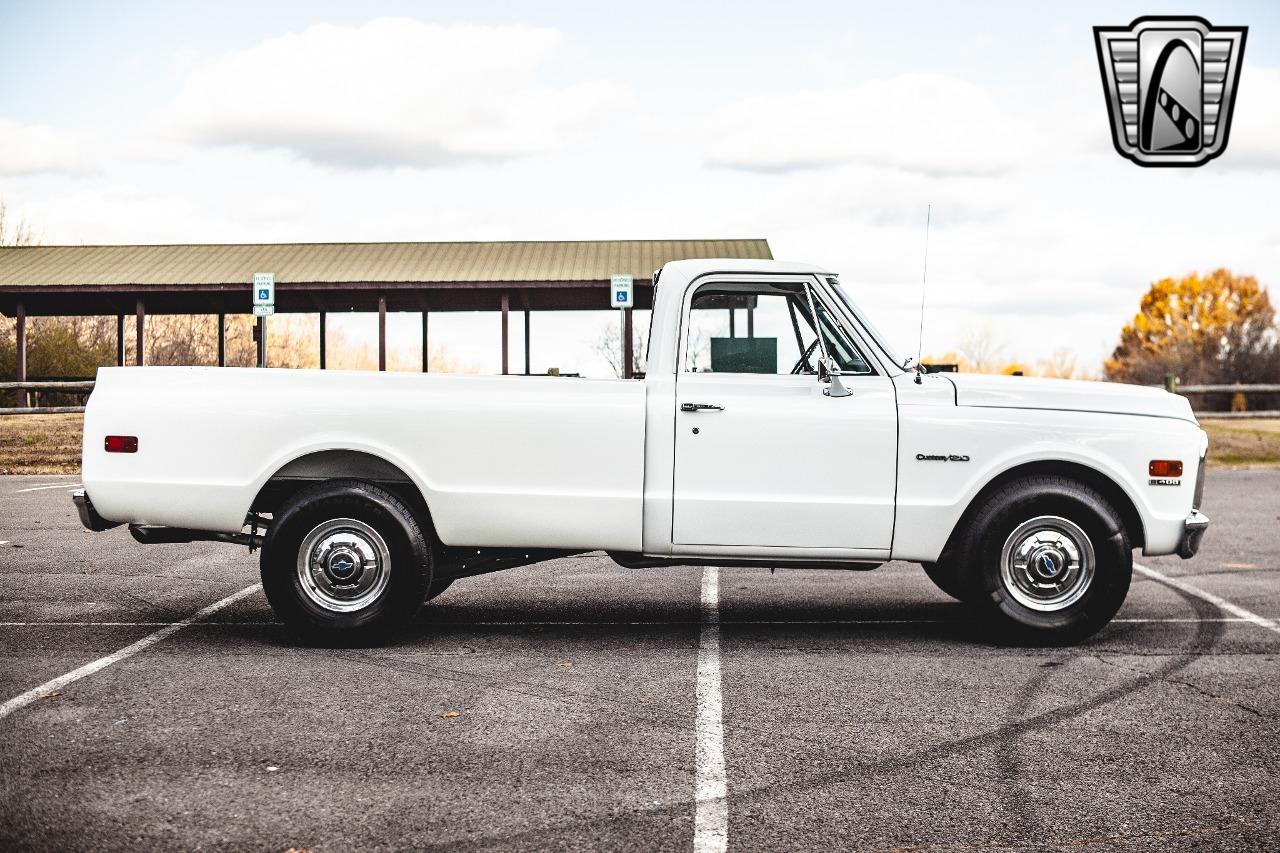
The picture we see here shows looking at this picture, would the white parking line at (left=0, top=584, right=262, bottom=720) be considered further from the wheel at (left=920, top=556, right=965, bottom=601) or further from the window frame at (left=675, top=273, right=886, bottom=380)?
the wheel at (left=920, top=556, right=965, bottom=601)

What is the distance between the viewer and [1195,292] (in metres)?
67.4

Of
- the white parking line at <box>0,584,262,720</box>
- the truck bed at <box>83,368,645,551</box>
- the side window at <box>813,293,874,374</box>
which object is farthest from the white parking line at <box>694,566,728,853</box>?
the white parking line at <box>0,584,262,720</box>

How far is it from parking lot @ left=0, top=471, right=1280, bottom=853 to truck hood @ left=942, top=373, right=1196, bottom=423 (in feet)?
4.23

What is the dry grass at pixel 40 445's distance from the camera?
65.0 ft

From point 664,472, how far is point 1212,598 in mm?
4121

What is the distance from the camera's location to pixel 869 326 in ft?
22.7

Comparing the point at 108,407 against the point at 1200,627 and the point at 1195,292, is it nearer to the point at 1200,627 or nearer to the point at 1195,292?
the point at 1200,627

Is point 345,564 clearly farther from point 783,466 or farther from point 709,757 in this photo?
point 709,757

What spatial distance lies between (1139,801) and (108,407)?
214 inches

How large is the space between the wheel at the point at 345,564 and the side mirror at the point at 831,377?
7.60ft

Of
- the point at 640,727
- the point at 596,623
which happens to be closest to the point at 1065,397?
the point at 596,623

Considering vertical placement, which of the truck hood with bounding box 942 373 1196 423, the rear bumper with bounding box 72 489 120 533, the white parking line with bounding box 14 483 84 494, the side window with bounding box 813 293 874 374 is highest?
the side window with bounding box 813 293 874 374

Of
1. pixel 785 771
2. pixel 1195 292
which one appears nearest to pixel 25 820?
pixel 785 771

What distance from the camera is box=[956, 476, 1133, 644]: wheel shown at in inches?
263
